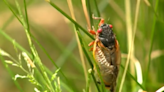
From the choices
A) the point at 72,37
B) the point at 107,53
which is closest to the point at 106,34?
the point at 107,53

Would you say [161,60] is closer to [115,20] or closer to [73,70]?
[115,20]

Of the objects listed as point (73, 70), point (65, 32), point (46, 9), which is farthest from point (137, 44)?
point (46, 9)

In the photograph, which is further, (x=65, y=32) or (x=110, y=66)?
(x=65, y=32)

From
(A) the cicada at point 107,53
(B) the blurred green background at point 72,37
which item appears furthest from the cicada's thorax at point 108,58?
(B) the blurred green background at point 72,37

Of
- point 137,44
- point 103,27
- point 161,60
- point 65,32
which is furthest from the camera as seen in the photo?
point 65,32

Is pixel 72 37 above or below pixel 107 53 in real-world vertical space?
below

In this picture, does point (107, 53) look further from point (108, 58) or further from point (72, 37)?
point (72, 37)
